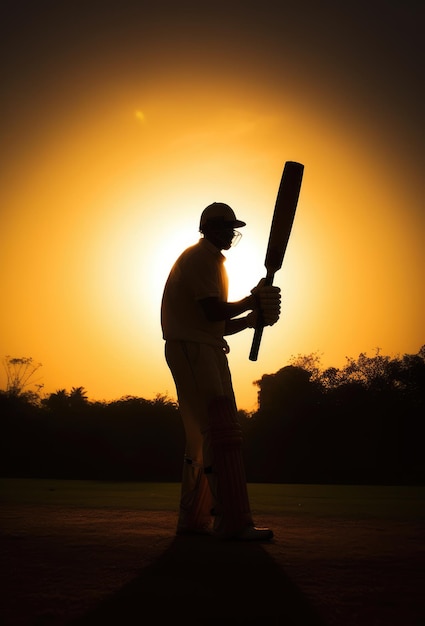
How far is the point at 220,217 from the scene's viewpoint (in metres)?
5.93

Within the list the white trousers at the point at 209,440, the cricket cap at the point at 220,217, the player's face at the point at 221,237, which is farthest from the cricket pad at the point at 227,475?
the cricket cap at the point at 220,217

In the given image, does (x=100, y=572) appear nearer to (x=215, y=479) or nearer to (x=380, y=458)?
(x=215, y=479)

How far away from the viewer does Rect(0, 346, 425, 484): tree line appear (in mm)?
36000

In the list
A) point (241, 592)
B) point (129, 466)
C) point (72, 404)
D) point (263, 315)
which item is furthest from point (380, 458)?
point (241, 592)

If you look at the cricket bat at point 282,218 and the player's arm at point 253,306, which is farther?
the cricket bat at point 282,218

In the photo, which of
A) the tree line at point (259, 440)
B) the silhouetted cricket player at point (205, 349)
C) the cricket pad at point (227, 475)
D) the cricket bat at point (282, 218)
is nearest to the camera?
the cricket pad at point (227, 475)

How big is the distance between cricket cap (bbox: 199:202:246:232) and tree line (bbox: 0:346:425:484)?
2897 cm

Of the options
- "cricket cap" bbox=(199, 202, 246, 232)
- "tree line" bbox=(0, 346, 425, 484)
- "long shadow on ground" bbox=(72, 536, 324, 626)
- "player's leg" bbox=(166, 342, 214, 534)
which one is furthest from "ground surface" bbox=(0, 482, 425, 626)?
"tree line" bbox=(0, 346, 425, 484)

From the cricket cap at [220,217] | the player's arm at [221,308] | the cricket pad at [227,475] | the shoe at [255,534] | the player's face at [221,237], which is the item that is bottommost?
→ the shoe at [255,534]

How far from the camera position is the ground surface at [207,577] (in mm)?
2643

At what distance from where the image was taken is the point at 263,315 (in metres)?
5.60

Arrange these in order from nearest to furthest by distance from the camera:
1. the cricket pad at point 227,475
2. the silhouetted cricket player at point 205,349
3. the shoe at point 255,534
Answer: the shoe at point 255,534 → the cricket pad at point 227,475 → the silhouetted cricket player at point 205,349

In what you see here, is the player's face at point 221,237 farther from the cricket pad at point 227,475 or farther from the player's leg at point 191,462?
the cricket pad at point 227,475

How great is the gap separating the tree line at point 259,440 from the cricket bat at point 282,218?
93.9 feet
